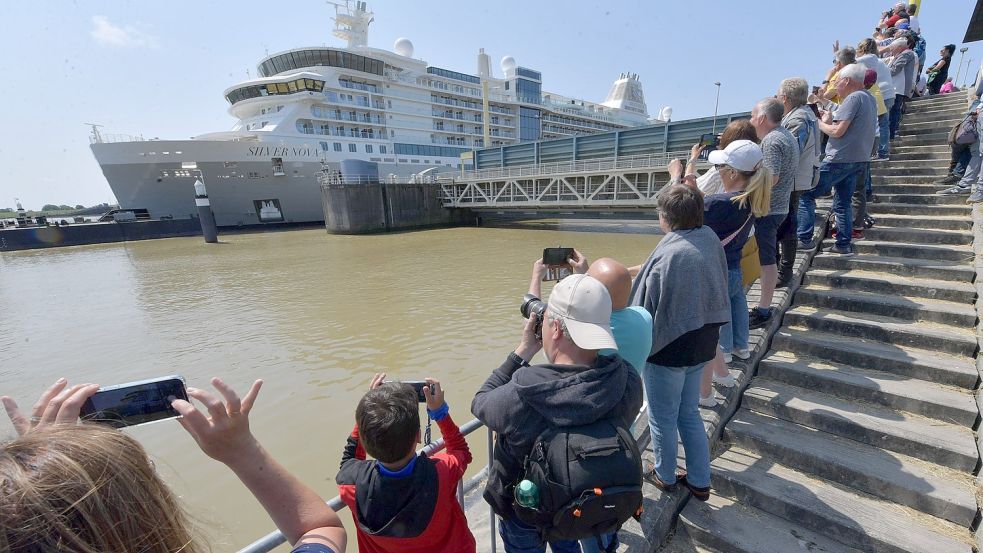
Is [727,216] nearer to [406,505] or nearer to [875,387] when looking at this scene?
[875,387]

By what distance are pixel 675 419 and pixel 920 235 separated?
155 inches

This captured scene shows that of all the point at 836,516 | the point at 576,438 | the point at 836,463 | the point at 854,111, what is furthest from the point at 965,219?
the point at 576,438

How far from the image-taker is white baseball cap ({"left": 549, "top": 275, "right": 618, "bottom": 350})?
127 cm

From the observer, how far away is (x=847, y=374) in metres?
2.79

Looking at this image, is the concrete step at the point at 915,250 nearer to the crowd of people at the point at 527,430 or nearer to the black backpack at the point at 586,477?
the crowd of people at the point at 527,430

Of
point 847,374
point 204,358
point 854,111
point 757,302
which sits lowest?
point 204,358

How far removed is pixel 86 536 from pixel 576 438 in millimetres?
1038

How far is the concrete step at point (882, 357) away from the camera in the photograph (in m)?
2.54

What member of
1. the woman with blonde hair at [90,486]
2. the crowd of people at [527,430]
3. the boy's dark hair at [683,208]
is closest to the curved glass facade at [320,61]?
the crowd of people at [527,430]

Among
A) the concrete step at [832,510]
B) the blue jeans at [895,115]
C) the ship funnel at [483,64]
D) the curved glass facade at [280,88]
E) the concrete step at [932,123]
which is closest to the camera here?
the concrete step at [832,510]

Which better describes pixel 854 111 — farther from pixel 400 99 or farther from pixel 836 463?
pixel 400 99

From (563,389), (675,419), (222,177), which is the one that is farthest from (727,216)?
(222,177)

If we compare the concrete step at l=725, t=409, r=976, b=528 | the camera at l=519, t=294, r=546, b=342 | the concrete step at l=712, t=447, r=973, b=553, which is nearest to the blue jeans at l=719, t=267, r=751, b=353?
the concrete step at l=725, t=409, r=976, b=528

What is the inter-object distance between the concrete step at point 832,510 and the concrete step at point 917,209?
382 cm
